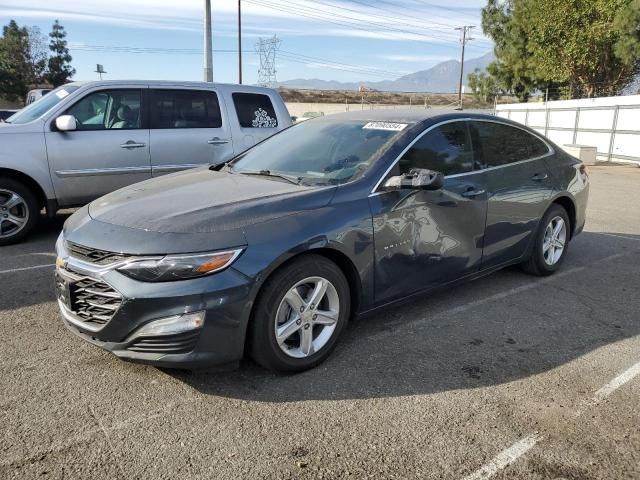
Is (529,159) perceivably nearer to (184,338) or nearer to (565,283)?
(565,283)

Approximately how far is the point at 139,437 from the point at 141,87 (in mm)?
5092

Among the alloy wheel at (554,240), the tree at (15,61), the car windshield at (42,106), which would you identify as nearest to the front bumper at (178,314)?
the alloy wheel at (554,240)

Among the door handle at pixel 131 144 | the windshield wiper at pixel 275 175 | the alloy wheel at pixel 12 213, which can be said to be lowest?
the alloy wheel at pixel 12 213

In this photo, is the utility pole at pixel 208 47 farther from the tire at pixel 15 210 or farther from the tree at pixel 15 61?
the tree at pixel 15 61

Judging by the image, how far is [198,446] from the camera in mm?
2639

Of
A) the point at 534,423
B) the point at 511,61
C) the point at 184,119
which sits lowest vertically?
the point at 534,423

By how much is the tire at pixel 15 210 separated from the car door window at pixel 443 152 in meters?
4.55

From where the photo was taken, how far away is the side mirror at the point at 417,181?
141 inches

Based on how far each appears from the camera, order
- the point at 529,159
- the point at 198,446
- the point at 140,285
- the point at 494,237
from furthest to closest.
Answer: the point at 529,159 < the point at 494,237 < the point at 140,285 < the point at 198,446

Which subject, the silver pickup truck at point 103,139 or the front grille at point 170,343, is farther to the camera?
the silver pickup truck at point 103,139

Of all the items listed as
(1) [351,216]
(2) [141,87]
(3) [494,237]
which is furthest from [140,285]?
(2) [141,87]

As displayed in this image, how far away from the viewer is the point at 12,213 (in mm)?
6188

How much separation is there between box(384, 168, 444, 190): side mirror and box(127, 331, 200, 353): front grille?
163cm

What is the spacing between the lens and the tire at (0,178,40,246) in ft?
20.0
